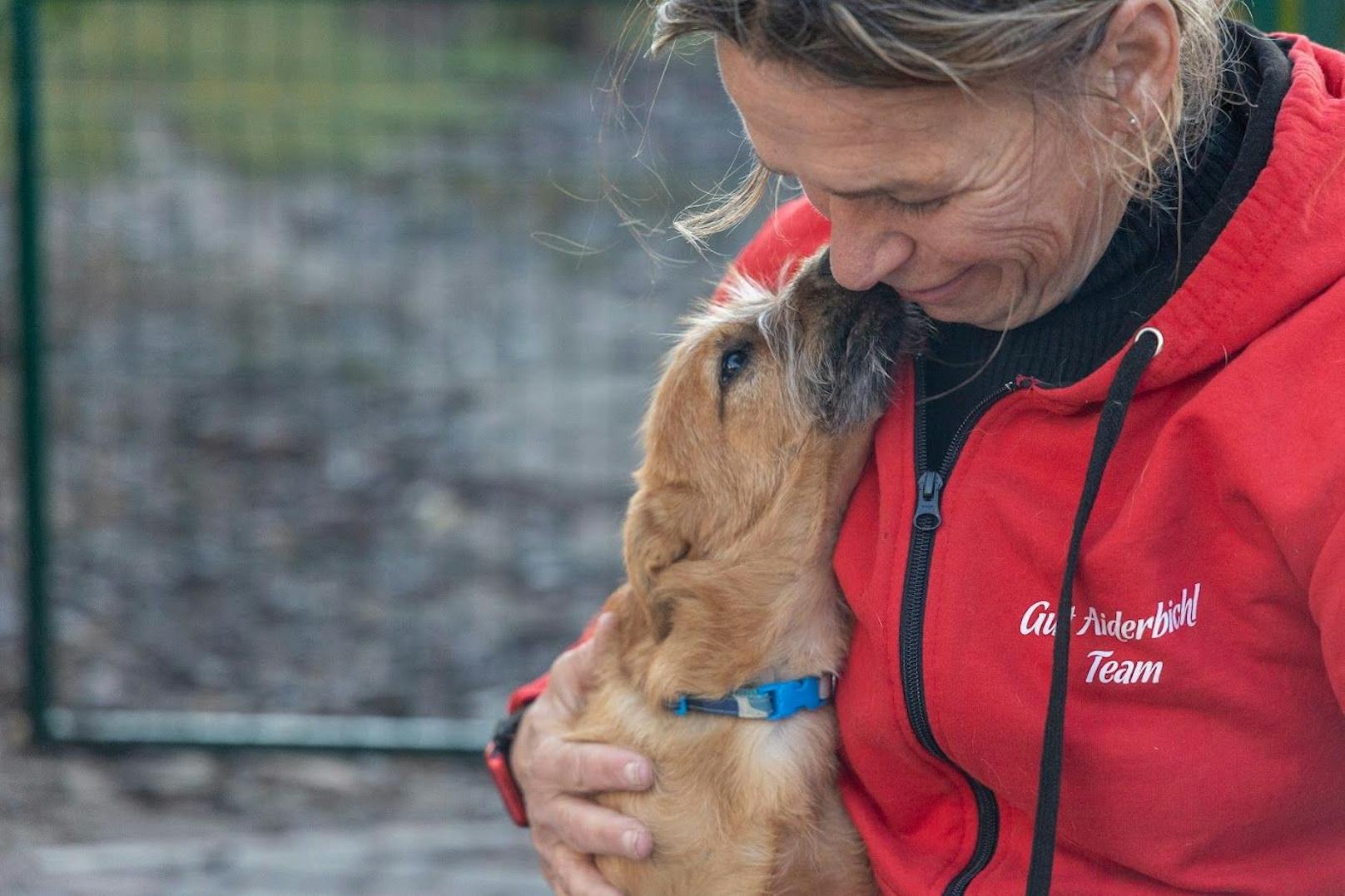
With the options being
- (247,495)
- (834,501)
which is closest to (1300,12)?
(834,501)

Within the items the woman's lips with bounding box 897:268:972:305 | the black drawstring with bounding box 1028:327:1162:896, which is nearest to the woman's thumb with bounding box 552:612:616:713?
the woman's lips with bounding box 897:268:972:305

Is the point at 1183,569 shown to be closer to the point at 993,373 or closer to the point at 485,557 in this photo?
the point at 993,373

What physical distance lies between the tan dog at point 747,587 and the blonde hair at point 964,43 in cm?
65

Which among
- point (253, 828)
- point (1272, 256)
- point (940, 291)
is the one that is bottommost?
point (253, 828)

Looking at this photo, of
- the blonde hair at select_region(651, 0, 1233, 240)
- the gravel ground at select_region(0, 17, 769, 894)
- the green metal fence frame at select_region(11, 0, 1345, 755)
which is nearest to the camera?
the blonde hair at select_region(651, 0, 1233, 240)

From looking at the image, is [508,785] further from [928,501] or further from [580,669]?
[928,501]

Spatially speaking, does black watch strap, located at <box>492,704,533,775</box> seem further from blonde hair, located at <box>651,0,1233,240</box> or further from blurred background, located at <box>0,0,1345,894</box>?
blonde hair, located at <box>651,0,1233,240</box>

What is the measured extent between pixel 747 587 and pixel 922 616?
765 mm

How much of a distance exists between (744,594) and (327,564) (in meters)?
4.02

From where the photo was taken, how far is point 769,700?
300 centimetres

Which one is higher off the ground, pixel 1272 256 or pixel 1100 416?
pixel 1272 256

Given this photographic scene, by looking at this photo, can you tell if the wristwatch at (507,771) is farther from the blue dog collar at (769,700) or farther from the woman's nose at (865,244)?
the woman's nose at (865,244)

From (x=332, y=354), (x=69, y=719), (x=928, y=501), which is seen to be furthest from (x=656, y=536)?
(x=332, y=354)

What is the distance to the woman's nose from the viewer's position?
2.28m
